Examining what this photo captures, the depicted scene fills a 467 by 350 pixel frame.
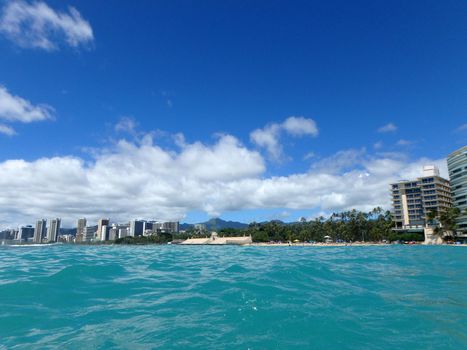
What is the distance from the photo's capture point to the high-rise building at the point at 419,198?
124812 mm

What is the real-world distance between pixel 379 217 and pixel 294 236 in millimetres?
40527

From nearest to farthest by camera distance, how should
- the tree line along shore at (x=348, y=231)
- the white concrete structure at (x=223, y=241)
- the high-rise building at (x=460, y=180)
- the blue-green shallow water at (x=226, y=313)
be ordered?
1. the blue-green shallow water at (x=226, y=313)
2. the high-rise building at (x=460, y=180)
3. the tree line along shore at (x=348, y=231)
4. the white concrete structure at (x=223, y=241)

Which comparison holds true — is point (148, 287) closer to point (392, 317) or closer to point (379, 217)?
point (392, 317)

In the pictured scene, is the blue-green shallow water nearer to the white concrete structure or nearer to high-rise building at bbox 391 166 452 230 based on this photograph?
high-rise building at bbox 391 166 452 230

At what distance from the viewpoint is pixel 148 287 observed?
1084 cm

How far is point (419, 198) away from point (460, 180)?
30.2 meters

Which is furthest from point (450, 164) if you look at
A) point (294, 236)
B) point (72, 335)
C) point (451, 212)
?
point (72, 335)

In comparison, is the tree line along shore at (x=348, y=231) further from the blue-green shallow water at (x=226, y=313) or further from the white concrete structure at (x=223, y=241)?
the blue-green shallow water at (x=226, y=313)

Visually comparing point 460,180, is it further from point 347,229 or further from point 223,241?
point 223,241

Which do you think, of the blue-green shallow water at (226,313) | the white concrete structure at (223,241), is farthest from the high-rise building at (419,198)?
the blue-green shallow water at (226,313)

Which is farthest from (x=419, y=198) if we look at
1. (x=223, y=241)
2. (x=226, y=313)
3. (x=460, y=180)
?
(x=226, y=313)

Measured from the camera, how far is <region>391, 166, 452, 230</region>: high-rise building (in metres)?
125

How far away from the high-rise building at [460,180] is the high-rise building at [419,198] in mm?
18144

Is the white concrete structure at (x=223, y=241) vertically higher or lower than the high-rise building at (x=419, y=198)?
lower
